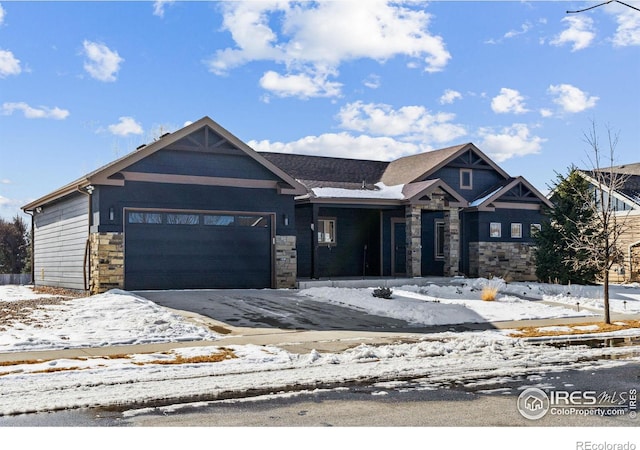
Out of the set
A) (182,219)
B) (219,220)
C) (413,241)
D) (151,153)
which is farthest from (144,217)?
(413,241)

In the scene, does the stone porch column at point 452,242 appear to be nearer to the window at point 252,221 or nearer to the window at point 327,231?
the window at point 327,231

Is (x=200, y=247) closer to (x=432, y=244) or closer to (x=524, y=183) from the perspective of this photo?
(x=432, y=244)

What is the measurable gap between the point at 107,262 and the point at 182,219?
8.81 feet

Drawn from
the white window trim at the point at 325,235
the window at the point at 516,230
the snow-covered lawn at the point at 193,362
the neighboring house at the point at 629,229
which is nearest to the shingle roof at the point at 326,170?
the white window trim at the point at 325,235

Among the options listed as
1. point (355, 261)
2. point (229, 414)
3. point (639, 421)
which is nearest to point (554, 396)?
point (639, 421)

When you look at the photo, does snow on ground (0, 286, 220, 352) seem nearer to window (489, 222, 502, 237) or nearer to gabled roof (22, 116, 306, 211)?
gabled roof (22, 116, 306, 211)

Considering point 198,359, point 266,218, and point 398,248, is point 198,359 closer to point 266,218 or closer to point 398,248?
point 266,218

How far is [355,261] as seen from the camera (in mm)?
27109

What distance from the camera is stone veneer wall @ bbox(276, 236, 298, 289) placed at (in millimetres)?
21906

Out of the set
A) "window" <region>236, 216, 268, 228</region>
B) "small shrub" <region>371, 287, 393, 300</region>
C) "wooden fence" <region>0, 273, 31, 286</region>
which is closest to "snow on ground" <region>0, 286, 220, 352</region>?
"window" <region>236, 216, 268, 228</region>

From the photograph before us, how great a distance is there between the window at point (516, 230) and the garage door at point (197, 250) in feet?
42.3

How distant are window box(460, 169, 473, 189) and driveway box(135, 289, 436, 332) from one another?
479 inches

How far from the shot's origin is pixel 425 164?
28578 millimetres
